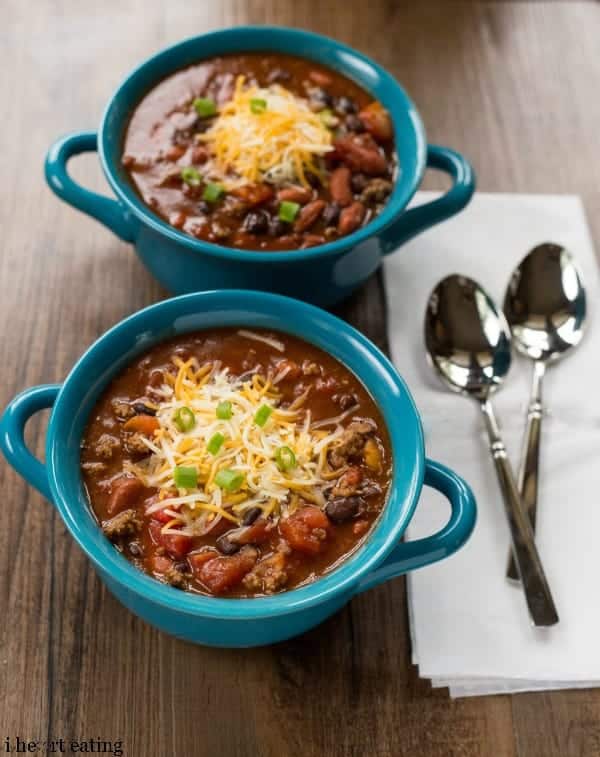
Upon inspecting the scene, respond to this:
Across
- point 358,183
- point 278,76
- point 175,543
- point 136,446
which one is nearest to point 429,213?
point 358,183

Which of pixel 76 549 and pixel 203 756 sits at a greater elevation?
pixel 76 549

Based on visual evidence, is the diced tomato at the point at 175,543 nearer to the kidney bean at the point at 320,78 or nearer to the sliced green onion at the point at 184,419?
the sliced green onion at the point at 184,419

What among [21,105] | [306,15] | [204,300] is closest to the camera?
[204,300]

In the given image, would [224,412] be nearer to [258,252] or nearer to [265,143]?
[258,252]

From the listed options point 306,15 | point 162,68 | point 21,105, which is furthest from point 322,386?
point 306,15

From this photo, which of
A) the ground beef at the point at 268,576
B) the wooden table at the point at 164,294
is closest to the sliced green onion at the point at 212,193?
the wooden table at the point at 164,294

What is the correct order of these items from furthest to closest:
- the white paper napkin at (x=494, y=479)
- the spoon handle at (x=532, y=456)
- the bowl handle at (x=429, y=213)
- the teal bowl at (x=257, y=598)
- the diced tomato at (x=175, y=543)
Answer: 1. the bowl handle at (x=429, y=213)
2. the spoon handle at (x=532, y=456)
3. the white paper napkin at (x=494, y=479)
4. the diced tomato at (x=175, y=543)
5. the teal bowl at (x=257, y=598)

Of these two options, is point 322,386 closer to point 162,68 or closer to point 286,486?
point 286,486
